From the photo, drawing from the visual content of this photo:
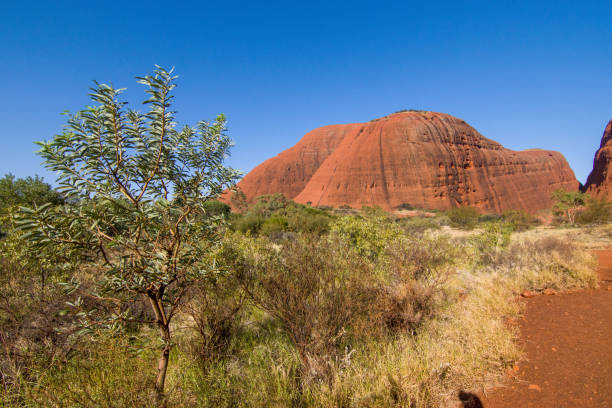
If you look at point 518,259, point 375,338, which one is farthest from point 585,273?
point 375,338

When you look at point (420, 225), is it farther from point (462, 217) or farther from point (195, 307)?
point (195, 307)

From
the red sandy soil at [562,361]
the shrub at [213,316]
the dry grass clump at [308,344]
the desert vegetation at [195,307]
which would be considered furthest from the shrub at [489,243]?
the shrub at [213,316]

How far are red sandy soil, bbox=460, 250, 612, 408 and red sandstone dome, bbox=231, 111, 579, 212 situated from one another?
43.4 metres

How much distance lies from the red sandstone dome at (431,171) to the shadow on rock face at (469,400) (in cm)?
4600

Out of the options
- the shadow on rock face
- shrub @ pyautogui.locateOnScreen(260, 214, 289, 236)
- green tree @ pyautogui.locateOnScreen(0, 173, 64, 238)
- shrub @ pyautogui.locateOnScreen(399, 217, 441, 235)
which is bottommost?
the shadow on rock face

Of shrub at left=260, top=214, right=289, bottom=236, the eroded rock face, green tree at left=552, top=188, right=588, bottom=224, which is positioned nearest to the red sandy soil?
shrub at left=260, top=214, right=289, bottom=236

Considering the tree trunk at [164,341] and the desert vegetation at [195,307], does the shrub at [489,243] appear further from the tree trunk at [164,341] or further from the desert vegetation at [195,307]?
the tree trunk at [164,341]

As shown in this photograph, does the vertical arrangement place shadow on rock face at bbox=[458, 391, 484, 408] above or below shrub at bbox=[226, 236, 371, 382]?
below

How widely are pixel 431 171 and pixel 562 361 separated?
1973 inches

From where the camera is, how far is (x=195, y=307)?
3898mm

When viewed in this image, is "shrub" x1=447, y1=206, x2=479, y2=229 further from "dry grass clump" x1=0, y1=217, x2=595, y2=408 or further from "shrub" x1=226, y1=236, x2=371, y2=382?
"shrub" x1=226, y1=236, x2=371, y2=382

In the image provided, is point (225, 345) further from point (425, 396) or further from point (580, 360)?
point (580, 360)

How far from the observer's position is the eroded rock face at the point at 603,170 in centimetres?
4729

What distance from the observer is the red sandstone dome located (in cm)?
4853
